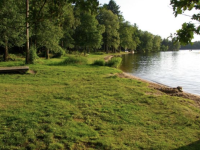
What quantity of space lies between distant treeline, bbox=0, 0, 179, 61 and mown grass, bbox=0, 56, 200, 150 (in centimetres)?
248

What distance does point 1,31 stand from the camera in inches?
731

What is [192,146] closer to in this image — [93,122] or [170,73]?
[93,122]

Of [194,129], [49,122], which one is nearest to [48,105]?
[49,122]

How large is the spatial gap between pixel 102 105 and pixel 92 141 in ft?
8.53

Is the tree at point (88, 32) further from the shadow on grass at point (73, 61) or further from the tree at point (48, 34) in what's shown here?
the shadow on grass at point (73, 61)

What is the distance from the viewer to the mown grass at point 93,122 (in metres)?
4.25

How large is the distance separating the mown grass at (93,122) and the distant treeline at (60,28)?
2.48m

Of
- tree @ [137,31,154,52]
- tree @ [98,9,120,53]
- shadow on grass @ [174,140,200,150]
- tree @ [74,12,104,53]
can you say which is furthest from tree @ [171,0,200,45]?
tree @ [137,31,154,52]

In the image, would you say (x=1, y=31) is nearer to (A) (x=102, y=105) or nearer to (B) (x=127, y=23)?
(A) (x=102, y=105)

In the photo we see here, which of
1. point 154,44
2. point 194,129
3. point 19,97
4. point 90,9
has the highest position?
point 154,44

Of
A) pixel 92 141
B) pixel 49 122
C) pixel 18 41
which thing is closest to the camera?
pixel 92 141

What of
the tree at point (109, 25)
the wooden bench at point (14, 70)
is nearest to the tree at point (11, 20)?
the wooden bench at point (14, 70)

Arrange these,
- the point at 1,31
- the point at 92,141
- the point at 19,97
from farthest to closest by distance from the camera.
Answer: the point at 1,31, the point at 19,97, the point at 92,141

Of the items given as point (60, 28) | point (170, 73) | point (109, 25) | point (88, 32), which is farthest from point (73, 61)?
point (109, 25)
